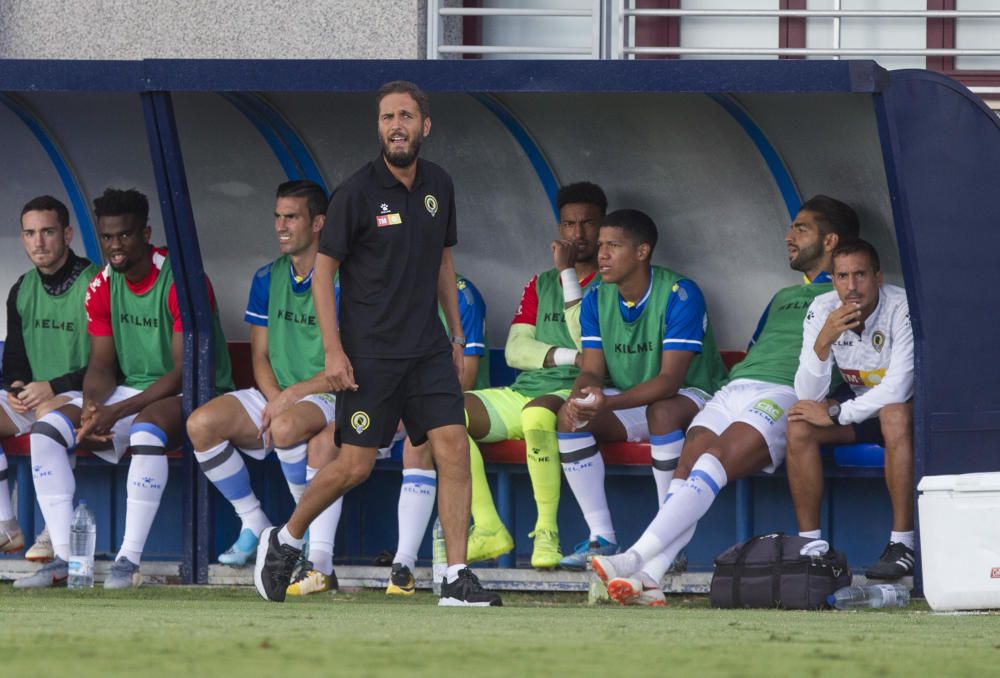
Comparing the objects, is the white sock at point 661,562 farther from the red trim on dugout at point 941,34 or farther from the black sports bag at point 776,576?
the red trim on dugout at point 941,34

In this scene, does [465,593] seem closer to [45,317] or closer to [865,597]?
[865,597]

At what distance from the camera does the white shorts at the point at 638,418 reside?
7.26 m

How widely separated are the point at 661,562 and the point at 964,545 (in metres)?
1.06

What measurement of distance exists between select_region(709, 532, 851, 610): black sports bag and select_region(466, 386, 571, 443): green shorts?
1.09 m

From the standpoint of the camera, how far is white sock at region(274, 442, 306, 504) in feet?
23.9

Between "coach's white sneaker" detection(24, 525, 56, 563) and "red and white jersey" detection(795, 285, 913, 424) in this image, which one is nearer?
"red and white jersey" detection(795, 285, 913, 424)

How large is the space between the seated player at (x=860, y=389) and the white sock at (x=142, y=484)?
247cm

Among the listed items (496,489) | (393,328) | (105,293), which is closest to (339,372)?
(393,328)

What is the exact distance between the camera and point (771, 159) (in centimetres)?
767

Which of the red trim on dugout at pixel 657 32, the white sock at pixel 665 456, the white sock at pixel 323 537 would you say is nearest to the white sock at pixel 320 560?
the white sock at pixel 323 537

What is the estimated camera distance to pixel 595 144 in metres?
7.84

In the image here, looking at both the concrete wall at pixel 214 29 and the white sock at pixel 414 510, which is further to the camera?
the concrete wall at pixel 214 29

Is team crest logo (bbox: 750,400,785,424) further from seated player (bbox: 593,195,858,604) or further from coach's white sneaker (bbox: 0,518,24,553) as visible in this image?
coach's white sneaker (bbox: 0,518,24,553)

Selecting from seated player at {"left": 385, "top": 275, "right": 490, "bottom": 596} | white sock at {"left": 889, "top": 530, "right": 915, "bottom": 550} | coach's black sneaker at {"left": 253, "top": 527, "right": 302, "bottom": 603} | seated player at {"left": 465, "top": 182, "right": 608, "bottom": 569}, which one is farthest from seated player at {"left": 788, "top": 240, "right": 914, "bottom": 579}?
coach's black sneaker at {"left": 253, "top": 527, "right": 302, "bottom": 603}
